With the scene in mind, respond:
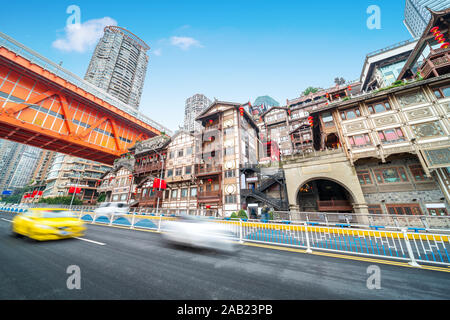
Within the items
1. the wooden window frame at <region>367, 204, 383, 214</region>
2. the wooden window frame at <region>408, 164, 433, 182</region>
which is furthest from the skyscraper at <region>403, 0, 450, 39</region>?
the wooden window frame at <region>367, 204, 383, 214</region>

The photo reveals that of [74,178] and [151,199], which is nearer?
[151,199]

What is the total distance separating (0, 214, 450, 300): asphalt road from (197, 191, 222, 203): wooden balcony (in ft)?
56.9

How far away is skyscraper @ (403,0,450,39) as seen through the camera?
63469 millimetres

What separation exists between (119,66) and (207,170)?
75167mm

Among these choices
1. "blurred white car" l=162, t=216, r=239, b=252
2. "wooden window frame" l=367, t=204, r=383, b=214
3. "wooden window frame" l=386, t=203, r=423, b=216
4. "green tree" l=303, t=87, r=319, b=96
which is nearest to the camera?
"blurred white car" l=162, t=216, r=239, b=252

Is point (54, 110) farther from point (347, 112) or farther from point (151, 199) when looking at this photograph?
point (347, 112)

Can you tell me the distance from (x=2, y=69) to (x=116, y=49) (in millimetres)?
74481

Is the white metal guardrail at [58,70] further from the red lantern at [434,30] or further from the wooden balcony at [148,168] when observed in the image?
the red lantern at [434,30]

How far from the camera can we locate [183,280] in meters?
3.75

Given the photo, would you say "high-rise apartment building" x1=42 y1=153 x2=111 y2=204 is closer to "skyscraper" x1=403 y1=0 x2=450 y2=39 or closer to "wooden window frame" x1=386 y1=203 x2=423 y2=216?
"wooden window frame" x1=386 y1=203 x2=423 y2=216

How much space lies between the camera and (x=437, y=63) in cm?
1806

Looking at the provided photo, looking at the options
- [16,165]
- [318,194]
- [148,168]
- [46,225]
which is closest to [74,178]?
[148,168]

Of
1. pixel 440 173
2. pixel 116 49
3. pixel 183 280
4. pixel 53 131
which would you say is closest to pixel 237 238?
pixel 183 280
